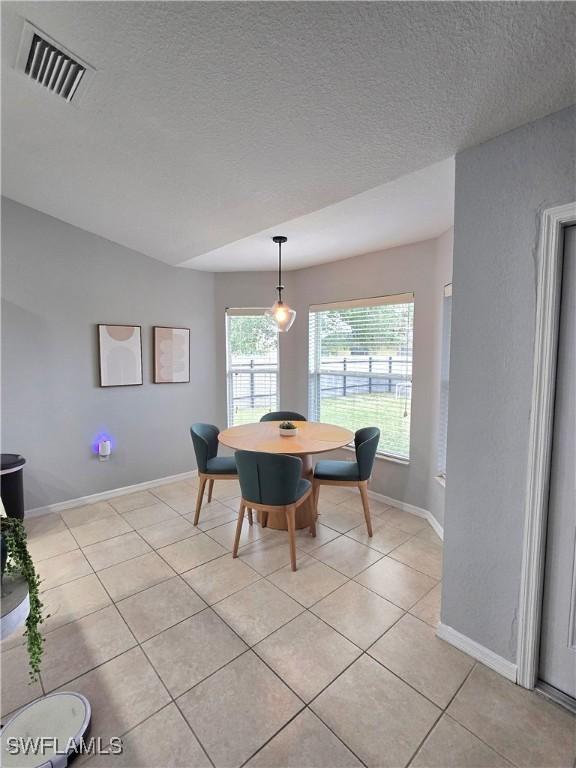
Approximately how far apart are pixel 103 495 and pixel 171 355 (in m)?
1.65

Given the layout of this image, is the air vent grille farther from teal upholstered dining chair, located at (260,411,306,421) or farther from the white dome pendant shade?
teal upholstered dining chair, located at (260,411,306,421)

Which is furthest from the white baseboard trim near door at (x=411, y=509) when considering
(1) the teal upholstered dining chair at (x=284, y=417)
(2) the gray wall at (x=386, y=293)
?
(1) the teal upholstered dining chair at (x=284, y=417)

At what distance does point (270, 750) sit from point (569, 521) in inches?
59.6

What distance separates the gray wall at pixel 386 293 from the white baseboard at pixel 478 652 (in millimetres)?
1167

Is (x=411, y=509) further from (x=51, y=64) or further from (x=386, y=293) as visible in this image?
(x=51, y=64)

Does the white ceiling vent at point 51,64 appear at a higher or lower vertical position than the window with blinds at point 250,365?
higher

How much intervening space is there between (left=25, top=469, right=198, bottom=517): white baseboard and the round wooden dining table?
1.38 m

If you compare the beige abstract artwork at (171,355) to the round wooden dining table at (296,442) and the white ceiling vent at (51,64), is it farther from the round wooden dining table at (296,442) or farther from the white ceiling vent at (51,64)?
the white ceiling vent at (51,64)

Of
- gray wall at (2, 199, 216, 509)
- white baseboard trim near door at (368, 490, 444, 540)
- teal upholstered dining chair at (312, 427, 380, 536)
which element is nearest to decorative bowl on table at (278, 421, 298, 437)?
teal upholstered dining chair at (312, 427, 380, 536)

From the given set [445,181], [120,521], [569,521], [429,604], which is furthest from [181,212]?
[429,604]

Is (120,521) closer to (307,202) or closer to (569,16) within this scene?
(307,202)

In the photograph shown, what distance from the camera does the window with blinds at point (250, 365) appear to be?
4.56m

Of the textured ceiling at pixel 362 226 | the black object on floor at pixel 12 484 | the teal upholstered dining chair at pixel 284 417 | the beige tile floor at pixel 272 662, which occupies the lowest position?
the beige tile floor at pixel 272 662

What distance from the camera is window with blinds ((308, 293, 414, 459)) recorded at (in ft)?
11.3
